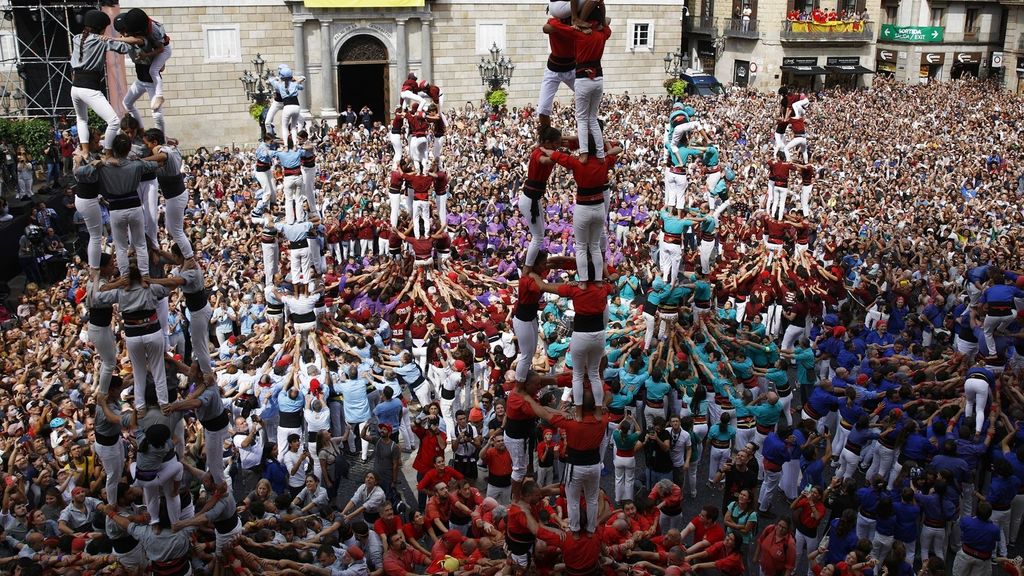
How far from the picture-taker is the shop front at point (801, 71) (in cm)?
5172

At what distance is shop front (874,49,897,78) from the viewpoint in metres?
57.0

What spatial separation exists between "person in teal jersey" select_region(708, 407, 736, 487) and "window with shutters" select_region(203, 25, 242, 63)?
3269cm

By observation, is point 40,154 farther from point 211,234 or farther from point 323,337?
point 323,337

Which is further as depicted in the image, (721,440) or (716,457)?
(716,457)

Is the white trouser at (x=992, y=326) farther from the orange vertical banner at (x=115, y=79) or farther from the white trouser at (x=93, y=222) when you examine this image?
the orange vertical banner at (x=115, y=79)

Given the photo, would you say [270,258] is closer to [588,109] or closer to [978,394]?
[588,109]

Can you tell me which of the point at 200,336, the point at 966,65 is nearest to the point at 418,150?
the point at 200,336

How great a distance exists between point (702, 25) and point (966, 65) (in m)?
15.9

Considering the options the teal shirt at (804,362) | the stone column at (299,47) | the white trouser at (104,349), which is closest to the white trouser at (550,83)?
the white trouser at (104,349)

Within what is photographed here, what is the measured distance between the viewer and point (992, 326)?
14.2 metres

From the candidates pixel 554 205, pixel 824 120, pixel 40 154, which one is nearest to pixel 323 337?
pixel 554 205

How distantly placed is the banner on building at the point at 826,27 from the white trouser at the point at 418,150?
3716 cm

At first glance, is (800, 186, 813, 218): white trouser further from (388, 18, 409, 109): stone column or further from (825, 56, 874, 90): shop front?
(825, 56, 874, 90): shop front

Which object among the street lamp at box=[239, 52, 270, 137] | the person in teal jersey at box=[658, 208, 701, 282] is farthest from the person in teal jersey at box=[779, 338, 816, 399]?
the street lamp at box=[239, 52, 270, 137]
